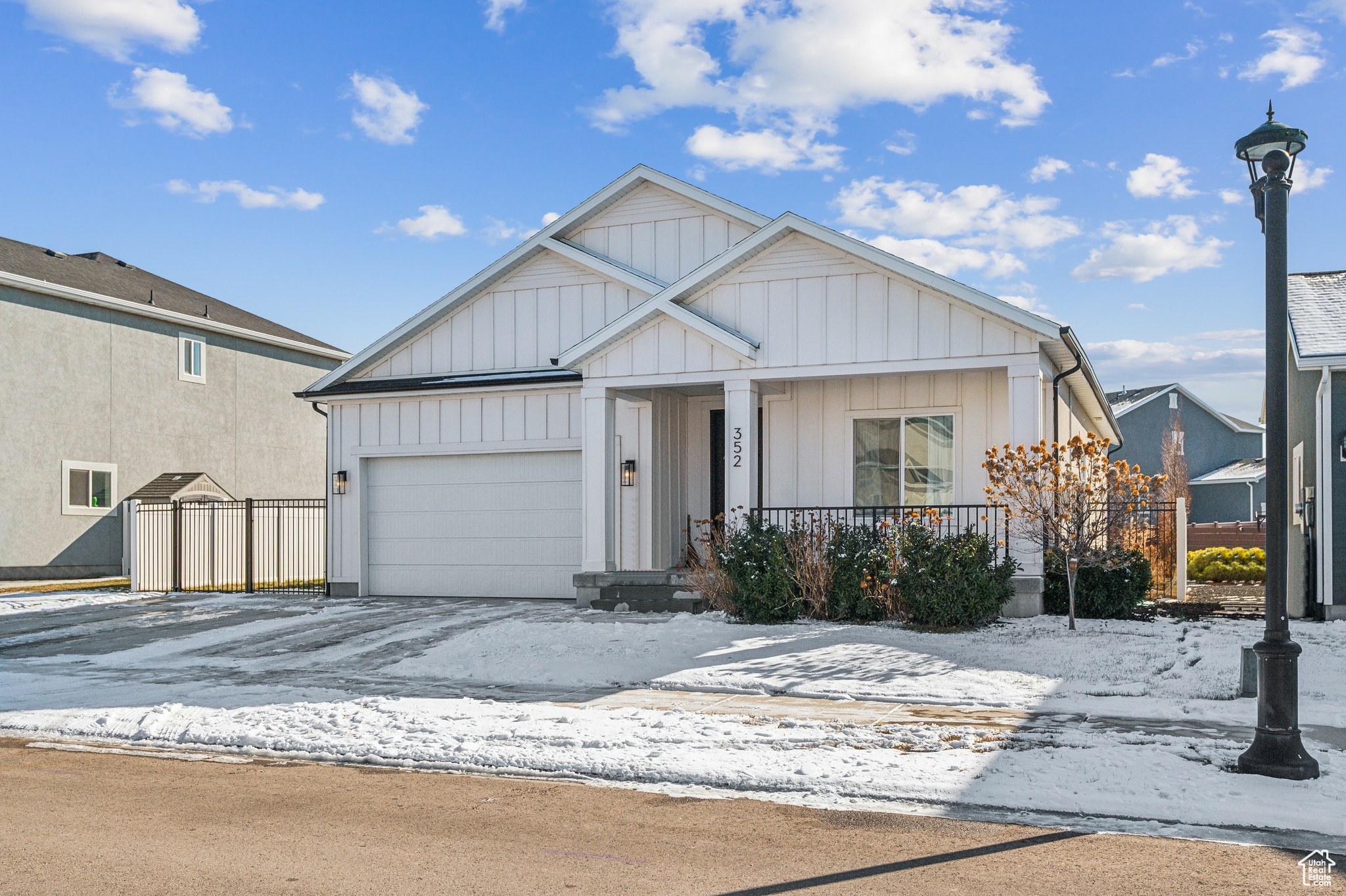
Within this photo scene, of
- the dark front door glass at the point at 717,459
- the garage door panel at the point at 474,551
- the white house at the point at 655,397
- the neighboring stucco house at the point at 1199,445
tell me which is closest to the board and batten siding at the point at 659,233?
the white house at the point at 655,397

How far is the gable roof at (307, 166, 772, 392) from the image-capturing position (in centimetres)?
1709

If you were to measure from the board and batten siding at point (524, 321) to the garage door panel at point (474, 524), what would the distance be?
2.45 meters

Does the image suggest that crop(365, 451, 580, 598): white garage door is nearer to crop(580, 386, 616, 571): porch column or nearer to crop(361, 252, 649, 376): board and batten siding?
crop(580, 386, 616, 571): porch column

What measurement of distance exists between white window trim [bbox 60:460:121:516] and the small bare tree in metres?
20.4

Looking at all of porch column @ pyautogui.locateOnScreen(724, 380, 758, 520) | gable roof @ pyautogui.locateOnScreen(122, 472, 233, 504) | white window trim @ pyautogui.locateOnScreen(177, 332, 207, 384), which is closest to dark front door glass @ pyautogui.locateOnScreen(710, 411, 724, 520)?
porch column @ pyautogui.locateOnScreen(724, 380, 758, 520)

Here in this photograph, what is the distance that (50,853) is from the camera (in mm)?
5129

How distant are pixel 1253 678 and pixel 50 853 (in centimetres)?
865

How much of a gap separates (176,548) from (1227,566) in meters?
20.2

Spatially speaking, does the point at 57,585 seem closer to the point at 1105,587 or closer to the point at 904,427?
the point at 904,427

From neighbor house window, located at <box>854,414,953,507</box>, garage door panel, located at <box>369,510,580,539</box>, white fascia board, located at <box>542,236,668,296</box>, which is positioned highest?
white fascia board, located at <box>542,236,668,296</box>

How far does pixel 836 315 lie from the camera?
45.3ft

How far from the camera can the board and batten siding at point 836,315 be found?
516 inches

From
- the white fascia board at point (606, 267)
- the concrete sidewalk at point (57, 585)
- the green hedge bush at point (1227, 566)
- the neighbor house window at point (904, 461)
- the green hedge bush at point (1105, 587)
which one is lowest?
the concrete sidewalk at point (57, 585)

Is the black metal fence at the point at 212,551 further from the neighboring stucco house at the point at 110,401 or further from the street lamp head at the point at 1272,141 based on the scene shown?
the street lamp head at the point at 1272,141
